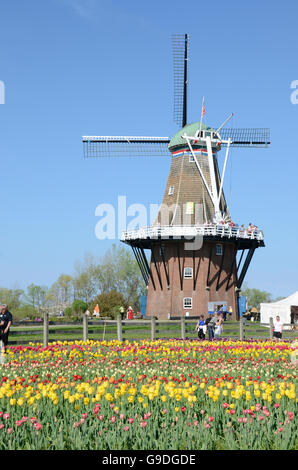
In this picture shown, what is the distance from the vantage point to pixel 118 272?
2731 inches

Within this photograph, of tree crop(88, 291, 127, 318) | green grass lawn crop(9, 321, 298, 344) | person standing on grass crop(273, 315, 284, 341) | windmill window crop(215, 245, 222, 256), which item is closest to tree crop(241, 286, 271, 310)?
tree crop(88, 291, 127, 318)

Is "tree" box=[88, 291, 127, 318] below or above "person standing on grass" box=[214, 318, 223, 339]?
above

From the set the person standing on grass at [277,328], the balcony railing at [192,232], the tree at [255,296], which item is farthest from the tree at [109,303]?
the tree at [255,296]

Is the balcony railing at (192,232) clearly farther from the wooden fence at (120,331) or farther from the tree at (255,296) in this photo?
the tree at (255,296)

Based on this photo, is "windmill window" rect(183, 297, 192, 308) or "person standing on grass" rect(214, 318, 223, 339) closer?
"person standing on grass" rect(214, 318, 223, 339)

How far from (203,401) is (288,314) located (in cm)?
3309

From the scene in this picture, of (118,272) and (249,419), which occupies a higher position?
(118,272)

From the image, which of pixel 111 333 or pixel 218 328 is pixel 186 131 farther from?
pixel 218 328

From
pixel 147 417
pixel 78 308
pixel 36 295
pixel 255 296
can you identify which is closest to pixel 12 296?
pixel 36 295

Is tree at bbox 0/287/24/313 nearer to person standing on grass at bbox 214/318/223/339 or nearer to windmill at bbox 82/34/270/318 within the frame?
windmill at bbox 82/34/270/318
